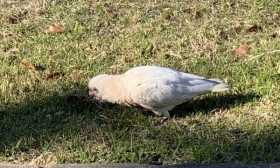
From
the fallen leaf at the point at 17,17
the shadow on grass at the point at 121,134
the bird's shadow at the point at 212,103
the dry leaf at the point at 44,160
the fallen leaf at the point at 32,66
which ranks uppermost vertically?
the fallen leaf at the point at 17,17

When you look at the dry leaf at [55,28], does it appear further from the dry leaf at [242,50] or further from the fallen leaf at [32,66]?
the dry leaf at [242,50]

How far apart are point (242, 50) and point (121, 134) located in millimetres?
1827

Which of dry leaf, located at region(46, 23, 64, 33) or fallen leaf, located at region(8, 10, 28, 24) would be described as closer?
dry leaf, located at region(46, 23, 64, 33)

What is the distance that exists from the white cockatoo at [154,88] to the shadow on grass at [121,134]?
96 millimetres

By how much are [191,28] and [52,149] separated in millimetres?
2546

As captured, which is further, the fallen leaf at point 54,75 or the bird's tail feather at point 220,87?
the fallen leaf at point 54,75

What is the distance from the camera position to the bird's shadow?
196 inches

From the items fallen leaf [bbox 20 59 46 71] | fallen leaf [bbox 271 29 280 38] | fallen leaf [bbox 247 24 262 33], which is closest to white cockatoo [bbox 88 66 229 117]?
fallen leaf [bbox 20 59 46 71]

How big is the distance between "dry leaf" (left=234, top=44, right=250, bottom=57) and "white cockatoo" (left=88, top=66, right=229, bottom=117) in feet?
3.49

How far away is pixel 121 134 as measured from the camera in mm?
4637

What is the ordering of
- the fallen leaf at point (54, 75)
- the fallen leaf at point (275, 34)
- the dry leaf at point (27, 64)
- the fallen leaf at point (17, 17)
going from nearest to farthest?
the fallen leaf at point (54, 75), the dry leaf at point (27, 64), the fallen leaf at point (275, 34), the fallen leaf at point (17, 17)

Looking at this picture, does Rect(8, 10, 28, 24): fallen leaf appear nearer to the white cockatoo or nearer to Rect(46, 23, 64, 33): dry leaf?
Answer: Rect(46, 23, 64, 33): dry leaf

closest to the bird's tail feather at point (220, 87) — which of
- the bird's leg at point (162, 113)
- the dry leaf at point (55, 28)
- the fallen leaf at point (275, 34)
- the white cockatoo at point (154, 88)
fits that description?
the white cockatoo at point (154, 88)

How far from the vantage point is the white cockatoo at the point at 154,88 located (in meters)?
4.75
